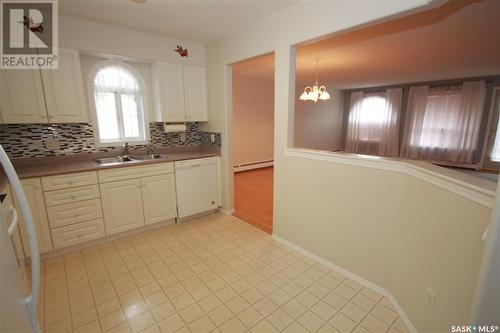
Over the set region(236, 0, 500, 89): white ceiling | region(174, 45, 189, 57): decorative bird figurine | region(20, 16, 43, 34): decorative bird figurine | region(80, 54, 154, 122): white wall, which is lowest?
region(80, 54, 154, 122): white wall

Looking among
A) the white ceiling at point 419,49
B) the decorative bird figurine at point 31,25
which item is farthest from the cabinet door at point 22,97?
the white ceiling at point 419,49

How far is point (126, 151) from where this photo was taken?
3.06 m

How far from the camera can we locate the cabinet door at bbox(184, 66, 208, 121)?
3.28 m

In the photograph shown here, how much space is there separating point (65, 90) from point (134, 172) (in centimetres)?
110

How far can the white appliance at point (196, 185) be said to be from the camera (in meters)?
3.09

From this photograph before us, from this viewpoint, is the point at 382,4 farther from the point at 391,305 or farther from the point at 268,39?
the point at 391,305

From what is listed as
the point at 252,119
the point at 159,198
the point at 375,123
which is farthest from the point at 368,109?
the point at 159,198

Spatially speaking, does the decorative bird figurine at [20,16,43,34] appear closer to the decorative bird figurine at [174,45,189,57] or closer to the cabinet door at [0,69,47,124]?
the cabinet door at [0,69,47,124]

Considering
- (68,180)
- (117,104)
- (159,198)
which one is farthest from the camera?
(117,104)

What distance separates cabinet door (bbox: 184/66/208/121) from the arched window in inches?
24.2

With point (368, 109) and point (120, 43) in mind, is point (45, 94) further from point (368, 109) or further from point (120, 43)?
point (368, 109)

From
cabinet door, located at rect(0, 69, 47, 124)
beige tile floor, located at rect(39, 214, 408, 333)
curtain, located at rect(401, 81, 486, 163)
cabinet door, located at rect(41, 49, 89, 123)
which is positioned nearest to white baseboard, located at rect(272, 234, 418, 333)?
beige tile floor, located at rect(39, 214, 408, 333)

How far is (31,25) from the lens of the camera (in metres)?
2.23

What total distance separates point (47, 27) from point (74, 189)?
1.66 m
